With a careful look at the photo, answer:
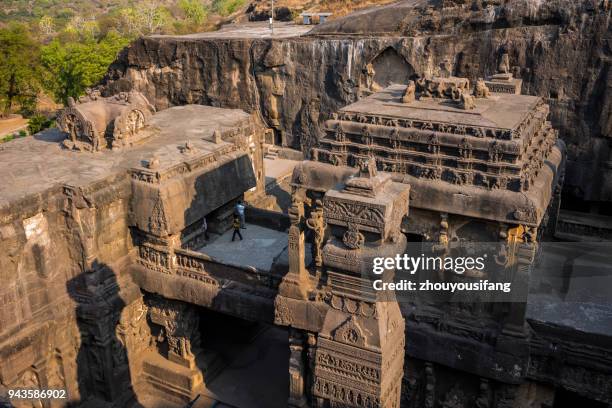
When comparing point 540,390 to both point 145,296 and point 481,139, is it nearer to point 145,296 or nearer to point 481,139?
point 481,139

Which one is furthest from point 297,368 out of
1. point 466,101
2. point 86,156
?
point 86,156

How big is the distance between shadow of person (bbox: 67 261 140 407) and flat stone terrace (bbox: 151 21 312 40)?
74.8 feet

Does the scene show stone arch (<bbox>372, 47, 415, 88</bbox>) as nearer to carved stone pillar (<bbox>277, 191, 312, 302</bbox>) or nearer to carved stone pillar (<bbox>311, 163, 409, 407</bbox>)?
carved stone pillar (<bbox>277, 191, 312, 302</bbox>)

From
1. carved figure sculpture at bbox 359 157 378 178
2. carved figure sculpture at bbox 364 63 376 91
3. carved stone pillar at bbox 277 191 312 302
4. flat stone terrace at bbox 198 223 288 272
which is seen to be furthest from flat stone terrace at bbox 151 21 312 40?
carved figure sculpture at bbox 359 157 378 178

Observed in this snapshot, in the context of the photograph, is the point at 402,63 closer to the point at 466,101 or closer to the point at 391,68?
the point at 391,68

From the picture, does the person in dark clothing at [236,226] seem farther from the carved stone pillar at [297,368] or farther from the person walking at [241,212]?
the carved stone pillar at [297,368]

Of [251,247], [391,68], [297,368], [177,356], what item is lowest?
[177,356]

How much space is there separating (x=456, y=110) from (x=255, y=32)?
2741 cm

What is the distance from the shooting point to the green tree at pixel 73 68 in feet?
143

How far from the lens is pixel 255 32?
36156mm

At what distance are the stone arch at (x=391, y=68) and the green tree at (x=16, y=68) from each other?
30.5m

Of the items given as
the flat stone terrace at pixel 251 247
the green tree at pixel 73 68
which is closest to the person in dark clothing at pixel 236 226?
the flat stone terrace at pixel 251 247

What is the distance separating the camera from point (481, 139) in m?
10.1

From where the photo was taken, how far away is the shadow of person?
40.7ft
